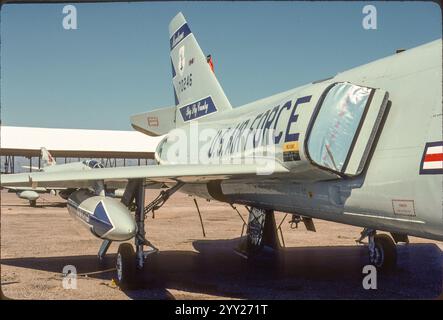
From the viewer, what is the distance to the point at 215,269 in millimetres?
8375

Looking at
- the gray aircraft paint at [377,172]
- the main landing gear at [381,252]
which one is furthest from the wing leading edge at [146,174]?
the main landing gear at [381,252]

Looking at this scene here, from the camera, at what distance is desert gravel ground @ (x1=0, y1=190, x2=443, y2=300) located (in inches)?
259

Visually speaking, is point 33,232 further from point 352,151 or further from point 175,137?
point 352,151

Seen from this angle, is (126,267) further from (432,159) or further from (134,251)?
(432,159)

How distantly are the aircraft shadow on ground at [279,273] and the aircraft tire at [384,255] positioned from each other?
0.65 ft

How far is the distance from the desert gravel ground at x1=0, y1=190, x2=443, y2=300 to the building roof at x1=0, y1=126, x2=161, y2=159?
25523mm

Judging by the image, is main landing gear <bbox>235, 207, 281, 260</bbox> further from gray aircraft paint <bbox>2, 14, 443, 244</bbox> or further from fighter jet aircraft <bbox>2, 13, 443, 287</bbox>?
gray aircraft paint <bbox>2, 14, 443, 244</bbox>

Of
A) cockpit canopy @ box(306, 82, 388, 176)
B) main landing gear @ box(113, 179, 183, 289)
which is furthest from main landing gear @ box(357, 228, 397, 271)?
main landing gear @ box(113, 179, 183, 289)

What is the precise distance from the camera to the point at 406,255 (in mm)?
9852

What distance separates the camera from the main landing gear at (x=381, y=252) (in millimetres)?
8211

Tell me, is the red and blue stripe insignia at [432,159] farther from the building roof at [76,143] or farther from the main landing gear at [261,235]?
the building roof at [76,143]

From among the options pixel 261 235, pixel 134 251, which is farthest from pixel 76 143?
pixel 134 251

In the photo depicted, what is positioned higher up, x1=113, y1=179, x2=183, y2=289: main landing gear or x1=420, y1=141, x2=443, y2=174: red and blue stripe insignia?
x1=420, y1=141, x2=443, y2=174: red and blue stripe insignia
